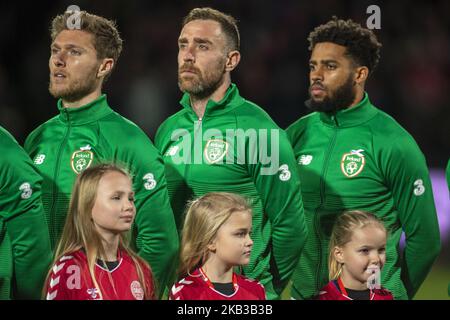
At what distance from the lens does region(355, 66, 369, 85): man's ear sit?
583 cm

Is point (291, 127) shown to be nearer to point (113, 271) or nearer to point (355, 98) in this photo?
point (355, 98)

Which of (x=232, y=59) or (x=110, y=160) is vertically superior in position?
Answer: (x=232, y=59)

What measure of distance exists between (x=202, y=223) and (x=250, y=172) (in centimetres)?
52

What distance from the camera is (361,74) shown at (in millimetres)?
5852

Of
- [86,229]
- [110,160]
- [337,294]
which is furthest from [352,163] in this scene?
[86,229]

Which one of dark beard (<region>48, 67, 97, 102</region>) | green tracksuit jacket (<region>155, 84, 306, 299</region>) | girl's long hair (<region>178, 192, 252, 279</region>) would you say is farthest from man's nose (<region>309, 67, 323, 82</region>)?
dark beard (<region>48, 67, 97, 102</region>)

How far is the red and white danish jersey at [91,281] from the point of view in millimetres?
5047

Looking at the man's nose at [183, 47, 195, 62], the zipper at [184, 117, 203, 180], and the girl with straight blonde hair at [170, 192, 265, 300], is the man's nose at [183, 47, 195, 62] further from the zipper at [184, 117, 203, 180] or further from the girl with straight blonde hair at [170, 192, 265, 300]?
the girl with straight blonde hair at [170, 192, 265, 300]

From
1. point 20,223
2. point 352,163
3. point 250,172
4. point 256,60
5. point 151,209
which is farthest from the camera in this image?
point 256,60

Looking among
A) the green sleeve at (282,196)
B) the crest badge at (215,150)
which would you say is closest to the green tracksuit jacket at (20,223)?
the crest badge at (215,150)

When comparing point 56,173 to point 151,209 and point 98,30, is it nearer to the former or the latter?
point 151,209

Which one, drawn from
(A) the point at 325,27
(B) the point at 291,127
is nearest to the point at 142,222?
(B) the point at 291,127

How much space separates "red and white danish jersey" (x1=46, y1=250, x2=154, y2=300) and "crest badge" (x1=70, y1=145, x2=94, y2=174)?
56cm
